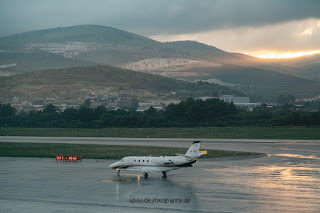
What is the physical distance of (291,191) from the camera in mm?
34031

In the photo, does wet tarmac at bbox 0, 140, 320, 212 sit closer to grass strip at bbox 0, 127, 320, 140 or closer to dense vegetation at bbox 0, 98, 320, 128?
grass strip at bbox 0, 127, 320, 140

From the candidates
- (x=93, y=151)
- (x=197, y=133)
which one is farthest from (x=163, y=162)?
(x=197, y=133)

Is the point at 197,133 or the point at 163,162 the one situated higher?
the point at 163,162

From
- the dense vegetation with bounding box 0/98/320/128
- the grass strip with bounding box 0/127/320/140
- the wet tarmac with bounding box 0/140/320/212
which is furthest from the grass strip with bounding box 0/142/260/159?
the dense vegetation with bounding box 0/98/320/128

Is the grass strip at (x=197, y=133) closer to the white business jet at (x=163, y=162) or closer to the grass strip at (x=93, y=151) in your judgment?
the grass strip at (x=93, y=151)

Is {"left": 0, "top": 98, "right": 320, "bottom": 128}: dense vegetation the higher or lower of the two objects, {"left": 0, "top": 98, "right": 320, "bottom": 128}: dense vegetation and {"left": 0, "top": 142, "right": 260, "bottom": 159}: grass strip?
the higher

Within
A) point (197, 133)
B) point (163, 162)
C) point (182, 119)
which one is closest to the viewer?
point (163, 162)

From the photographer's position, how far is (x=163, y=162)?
4197 cm

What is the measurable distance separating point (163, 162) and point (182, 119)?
97395 millimetres

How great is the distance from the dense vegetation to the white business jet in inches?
3012

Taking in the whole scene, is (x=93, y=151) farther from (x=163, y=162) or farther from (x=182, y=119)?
(x=182, y=119)

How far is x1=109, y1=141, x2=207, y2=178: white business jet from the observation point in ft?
135

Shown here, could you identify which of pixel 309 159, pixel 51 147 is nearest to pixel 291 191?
pixel 309 159

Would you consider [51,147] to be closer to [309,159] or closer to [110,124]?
[309,159]
